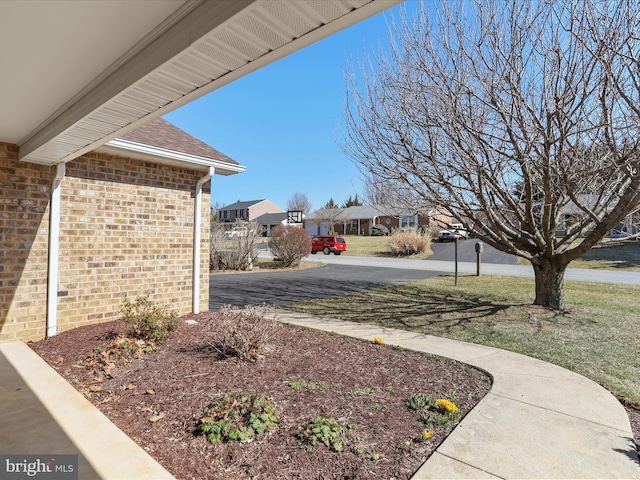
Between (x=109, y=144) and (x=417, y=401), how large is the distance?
544 cm

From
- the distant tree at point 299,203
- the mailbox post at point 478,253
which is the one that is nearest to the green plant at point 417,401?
the mailbox post at point 478,253

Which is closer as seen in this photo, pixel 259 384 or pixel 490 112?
pixel 259 384

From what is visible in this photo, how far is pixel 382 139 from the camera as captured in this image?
7520 millimetres

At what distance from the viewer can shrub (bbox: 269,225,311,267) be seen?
19422 millimetres

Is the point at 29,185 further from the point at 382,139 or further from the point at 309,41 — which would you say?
the point at 382,139

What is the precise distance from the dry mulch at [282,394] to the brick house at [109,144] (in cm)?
98

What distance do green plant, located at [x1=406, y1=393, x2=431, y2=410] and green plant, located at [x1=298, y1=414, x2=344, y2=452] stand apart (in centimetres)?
81

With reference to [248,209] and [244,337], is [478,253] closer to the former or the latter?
[244,337]

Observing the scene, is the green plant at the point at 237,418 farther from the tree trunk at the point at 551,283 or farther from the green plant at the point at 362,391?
the tree trunk at the point at 551,283

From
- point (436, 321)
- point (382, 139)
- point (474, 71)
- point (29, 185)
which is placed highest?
point (474, 71)

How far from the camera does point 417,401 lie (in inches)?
132

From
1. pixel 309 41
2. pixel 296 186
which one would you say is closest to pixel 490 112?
pixel 309 41

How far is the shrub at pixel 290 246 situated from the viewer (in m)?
19.4

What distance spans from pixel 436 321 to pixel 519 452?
4.67 metres
